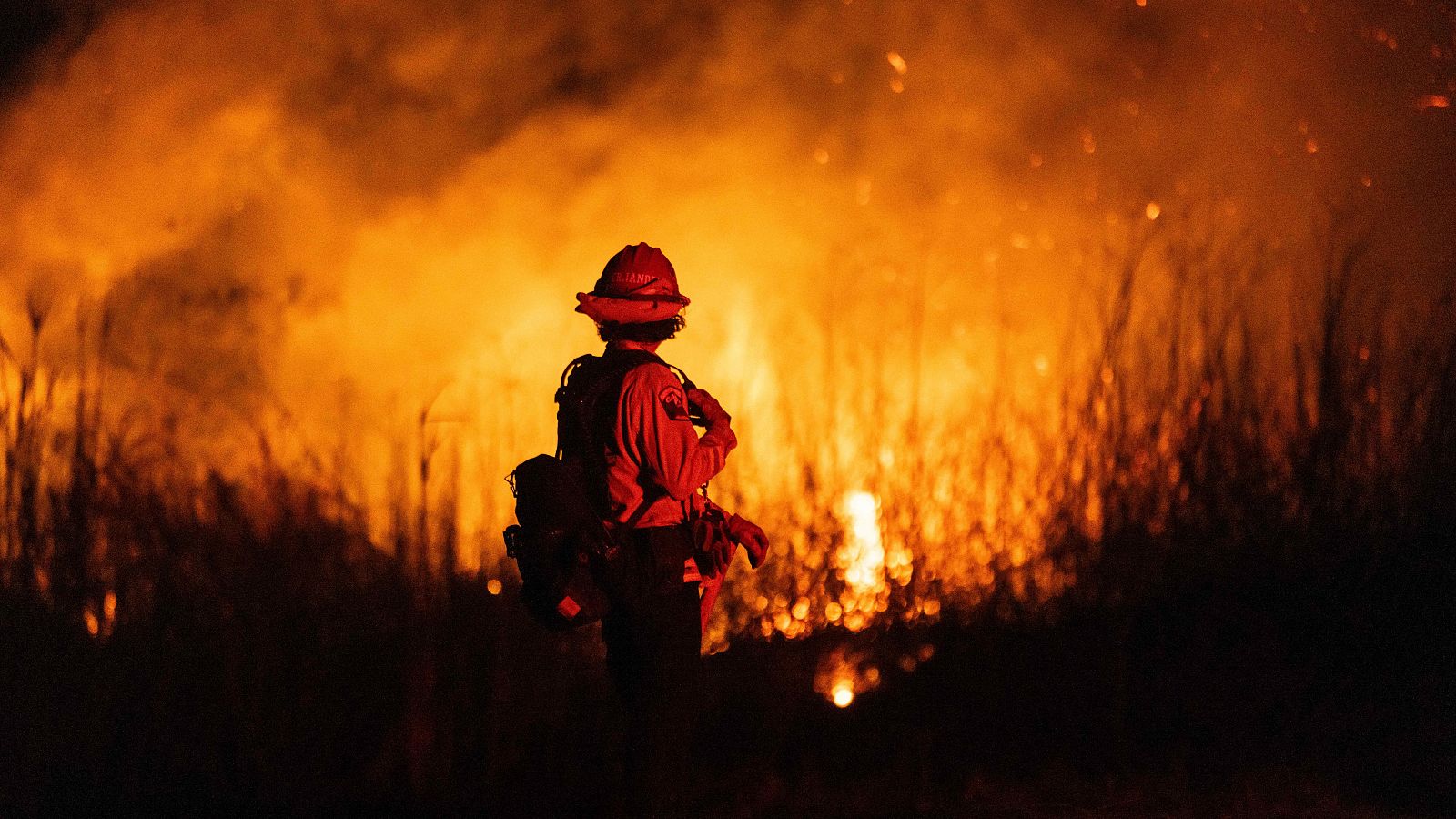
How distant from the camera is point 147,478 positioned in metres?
5.43

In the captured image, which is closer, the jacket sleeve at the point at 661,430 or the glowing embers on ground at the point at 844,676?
the jacket sleeve at the point at 661,430

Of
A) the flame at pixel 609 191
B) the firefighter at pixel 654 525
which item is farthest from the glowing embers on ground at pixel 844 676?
the firefighter at pixel 654 525

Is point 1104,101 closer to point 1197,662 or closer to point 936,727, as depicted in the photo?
point 1197,662

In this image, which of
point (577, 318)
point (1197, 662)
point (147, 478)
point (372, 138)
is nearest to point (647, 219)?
point (577, 318)

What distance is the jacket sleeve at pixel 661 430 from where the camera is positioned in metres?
3.38

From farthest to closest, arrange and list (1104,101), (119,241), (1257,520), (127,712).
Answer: (1104,101), (119,241), (1257,520), (127,712)

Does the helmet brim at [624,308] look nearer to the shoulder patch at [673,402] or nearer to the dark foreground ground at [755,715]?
the shoulder patch at [673,402]

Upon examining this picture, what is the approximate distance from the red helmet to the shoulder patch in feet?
0.74

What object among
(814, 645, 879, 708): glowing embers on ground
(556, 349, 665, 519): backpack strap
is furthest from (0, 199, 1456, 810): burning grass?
(556, 349, 665, 519): backpack strap

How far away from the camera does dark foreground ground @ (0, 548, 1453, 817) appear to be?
4977 mm

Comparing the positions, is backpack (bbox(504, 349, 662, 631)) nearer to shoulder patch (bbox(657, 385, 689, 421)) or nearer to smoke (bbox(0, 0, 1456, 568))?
→ shoulder patch (bbox(657, 385, 689, 421))

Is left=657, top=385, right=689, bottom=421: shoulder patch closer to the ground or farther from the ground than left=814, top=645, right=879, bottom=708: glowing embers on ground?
farther from the ground

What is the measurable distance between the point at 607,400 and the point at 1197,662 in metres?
3.27

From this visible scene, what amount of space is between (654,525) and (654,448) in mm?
220
